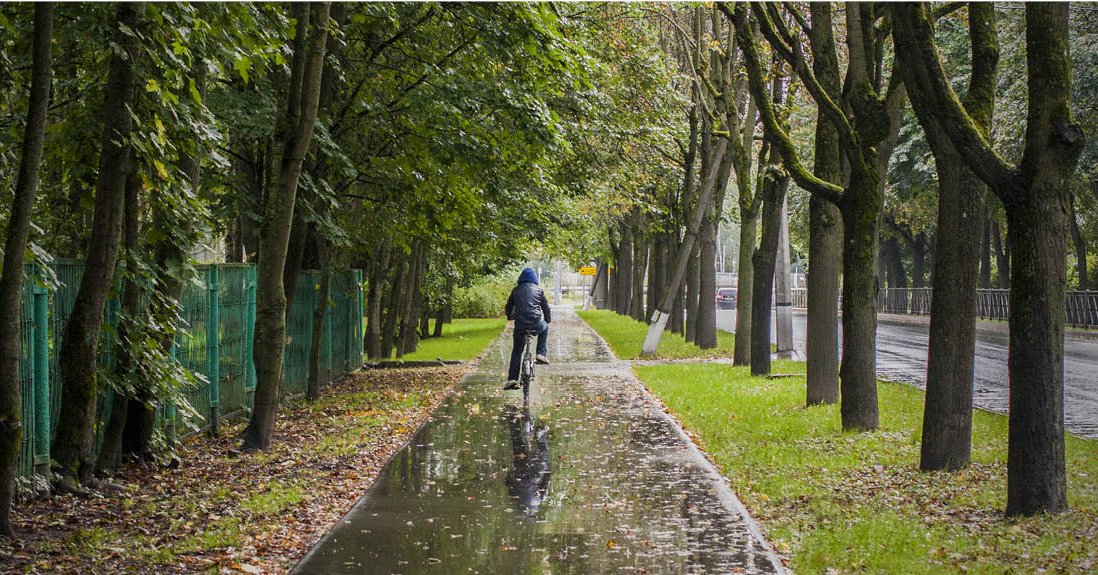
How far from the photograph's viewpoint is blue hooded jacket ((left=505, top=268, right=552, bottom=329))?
17.0 metres

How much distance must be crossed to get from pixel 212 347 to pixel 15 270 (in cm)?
623

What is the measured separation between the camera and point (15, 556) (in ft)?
22.1

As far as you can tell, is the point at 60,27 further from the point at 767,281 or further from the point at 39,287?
the point at 767,281

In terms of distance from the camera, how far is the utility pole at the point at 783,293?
846 inches

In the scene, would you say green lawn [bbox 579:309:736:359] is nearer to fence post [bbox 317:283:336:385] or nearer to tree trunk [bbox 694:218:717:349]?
tree trunk [bbox 694:218:717:349]

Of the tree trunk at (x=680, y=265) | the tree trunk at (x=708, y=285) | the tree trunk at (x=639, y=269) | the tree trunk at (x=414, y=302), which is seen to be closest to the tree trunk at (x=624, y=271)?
the tree trunk at (x=639, y=269)

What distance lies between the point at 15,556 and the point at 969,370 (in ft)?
25.2

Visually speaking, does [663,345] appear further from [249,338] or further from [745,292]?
[249,338]

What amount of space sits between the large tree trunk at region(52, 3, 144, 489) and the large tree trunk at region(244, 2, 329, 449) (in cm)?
255

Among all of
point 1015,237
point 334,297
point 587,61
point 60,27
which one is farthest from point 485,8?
point 334,297

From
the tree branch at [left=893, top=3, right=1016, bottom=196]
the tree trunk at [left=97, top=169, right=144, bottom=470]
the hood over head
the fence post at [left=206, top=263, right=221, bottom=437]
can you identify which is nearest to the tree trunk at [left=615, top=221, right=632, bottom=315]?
the hood over head

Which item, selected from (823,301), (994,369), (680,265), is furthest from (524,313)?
(994,369)

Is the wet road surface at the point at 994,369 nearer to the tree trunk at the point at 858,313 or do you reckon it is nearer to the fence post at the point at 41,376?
the tree trunk at the point at 858,313

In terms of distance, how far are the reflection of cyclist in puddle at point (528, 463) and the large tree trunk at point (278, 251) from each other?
266cm
